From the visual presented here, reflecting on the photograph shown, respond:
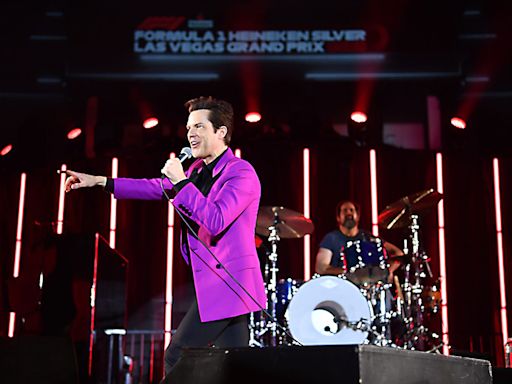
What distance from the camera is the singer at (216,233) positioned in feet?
8.79

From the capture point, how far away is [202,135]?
2.93 m

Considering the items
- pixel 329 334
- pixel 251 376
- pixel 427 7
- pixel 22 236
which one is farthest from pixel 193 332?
pixel 427 7

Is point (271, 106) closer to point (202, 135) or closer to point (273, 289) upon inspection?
point (273, 289)

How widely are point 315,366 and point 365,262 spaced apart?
4.78m

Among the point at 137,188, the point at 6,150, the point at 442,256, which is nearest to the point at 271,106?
the point at 442,256

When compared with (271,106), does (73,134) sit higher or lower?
lower

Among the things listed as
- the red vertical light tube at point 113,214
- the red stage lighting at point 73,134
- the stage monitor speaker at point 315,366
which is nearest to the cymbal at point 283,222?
the red vertical light tube at point 113,214

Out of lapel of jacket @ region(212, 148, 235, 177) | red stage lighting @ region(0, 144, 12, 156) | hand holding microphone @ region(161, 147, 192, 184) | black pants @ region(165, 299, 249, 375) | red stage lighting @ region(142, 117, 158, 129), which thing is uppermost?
red stage lighting @ region(142, 117, 158, 129)

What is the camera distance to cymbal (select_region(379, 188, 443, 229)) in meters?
6.68

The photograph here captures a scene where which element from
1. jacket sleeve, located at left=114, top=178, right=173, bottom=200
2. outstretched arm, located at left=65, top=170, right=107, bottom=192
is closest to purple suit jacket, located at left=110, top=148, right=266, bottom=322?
jacket sleeve, located at left=114, top=178, right=173, bottom=200

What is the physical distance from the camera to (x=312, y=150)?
8.27 m

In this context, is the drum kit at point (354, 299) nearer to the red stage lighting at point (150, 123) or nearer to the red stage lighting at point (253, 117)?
the red stage lighting at point (253, 117)

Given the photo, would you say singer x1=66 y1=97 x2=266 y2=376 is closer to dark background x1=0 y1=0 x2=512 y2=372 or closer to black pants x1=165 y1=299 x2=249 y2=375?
black pants x1=165 y1=299 x2=249 y2=375

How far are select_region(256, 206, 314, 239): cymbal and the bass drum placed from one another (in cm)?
70
